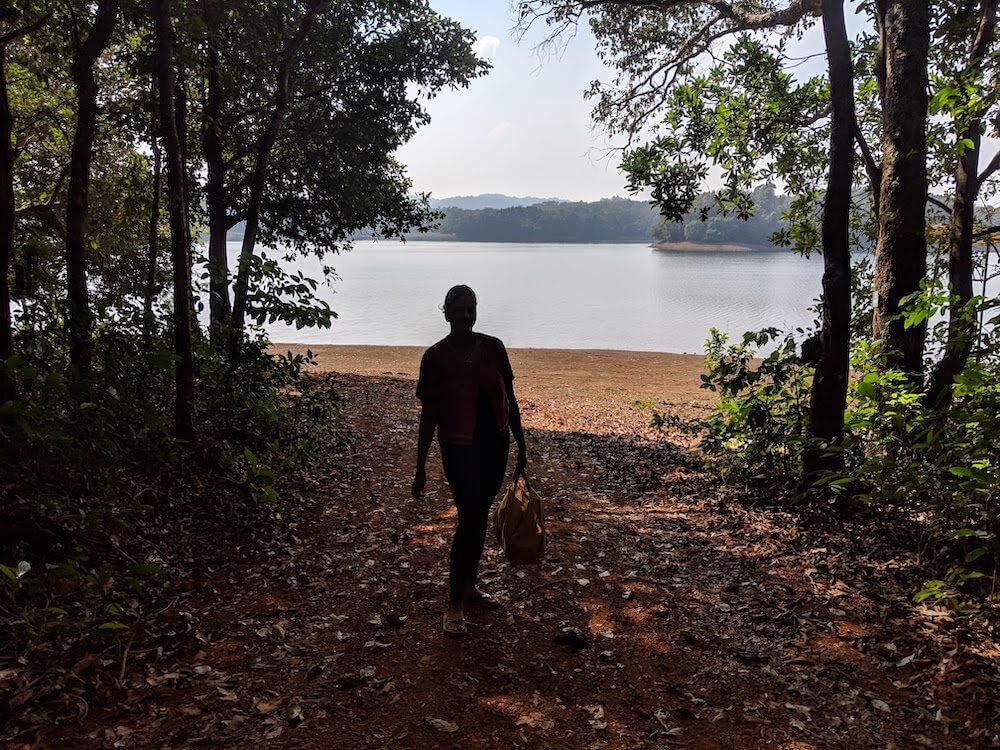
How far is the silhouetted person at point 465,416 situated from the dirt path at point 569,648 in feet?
2.10

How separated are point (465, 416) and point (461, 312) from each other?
2.16ft

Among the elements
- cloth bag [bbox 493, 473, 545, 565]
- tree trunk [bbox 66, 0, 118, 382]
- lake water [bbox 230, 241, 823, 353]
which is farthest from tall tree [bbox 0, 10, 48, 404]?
lake water [bbox 230, 241, 823, 353]

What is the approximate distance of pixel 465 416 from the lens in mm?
3982

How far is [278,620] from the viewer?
14.1 feet

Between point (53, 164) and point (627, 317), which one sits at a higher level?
point (53, 164)

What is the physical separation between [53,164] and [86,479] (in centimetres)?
1309

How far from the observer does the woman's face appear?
394 cm

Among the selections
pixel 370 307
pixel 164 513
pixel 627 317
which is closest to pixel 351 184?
→ pixel 164 513

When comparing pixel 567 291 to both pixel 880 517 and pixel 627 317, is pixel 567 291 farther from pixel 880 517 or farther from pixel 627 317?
pixel 880 517

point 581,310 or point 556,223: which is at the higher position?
point 556,223

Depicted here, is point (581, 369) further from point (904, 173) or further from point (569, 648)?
point (569, 648)

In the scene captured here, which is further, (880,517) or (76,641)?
(880,517)

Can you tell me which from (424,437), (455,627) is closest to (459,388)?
(424,437)

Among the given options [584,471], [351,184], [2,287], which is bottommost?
[584,471]
